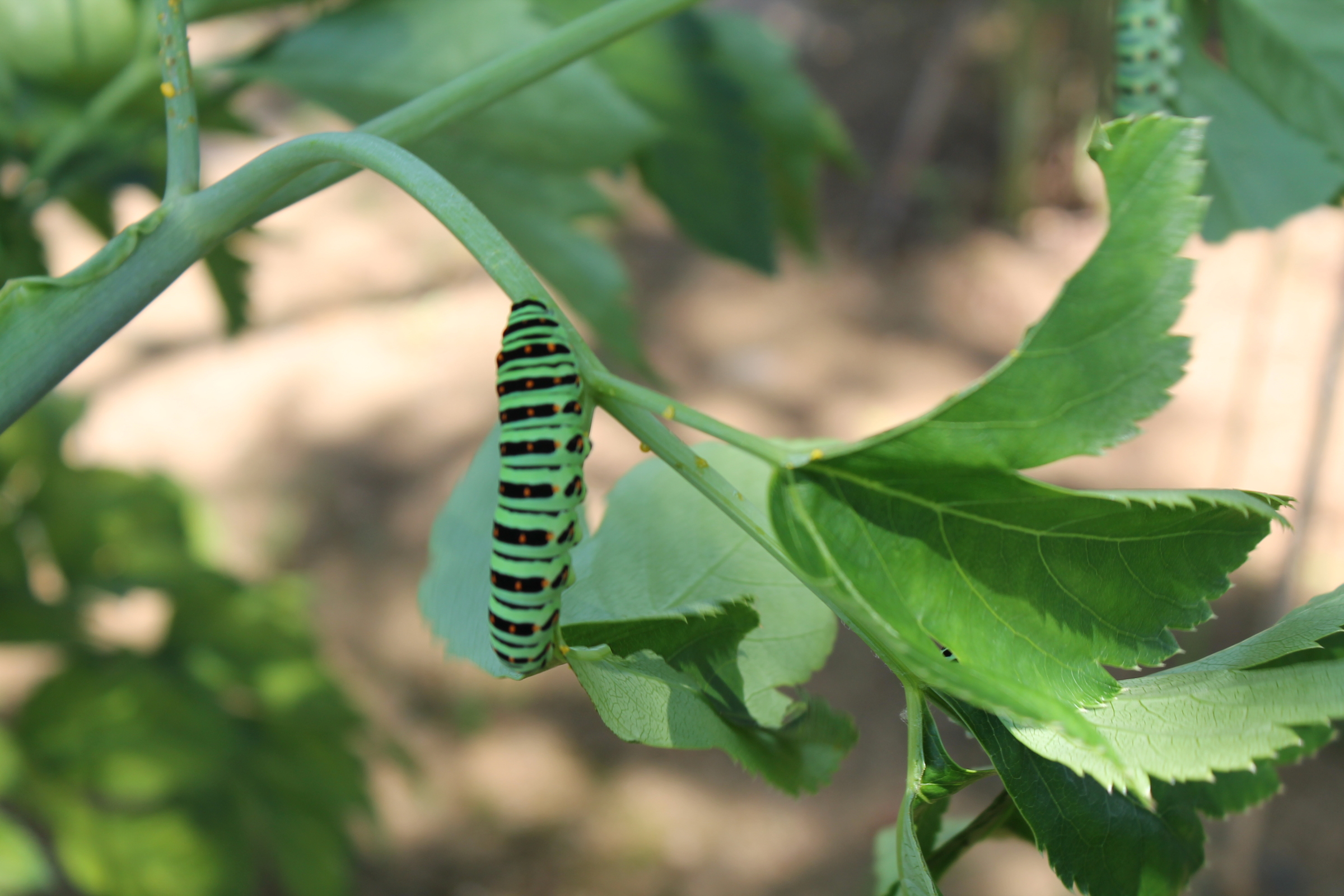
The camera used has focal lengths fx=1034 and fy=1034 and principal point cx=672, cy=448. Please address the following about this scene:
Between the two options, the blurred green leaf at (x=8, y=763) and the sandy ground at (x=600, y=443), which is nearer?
the blurred green leaf at (x=8, y=763)

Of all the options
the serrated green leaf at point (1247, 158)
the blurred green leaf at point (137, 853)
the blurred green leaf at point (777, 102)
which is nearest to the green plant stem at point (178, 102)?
the serrated green leaf at point (1247, 158)

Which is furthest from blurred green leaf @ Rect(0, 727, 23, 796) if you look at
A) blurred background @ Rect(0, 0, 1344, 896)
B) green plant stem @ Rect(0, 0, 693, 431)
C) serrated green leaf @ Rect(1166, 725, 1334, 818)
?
serrated green leaf @ Rect(1166, 725, 1334, 818)

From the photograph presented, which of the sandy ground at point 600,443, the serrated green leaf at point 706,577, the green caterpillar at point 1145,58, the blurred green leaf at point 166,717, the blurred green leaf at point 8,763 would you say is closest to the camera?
the serrated green leaf at point 706,577

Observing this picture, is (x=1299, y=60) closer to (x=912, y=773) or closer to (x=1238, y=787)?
(x=1238, y=787)

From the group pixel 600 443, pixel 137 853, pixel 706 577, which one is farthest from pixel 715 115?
pixel 600 443

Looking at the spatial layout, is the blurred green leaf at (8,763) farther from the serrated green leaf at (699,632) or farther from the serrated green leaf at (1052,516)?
the serrated green leaf at (1052,516)

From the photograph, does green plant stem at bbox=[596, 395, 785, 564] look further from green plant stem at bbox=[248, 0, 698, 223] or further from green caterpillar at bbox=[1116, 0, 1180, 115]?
green caterpillar at bbox=[1116, 0, 1180, 115]

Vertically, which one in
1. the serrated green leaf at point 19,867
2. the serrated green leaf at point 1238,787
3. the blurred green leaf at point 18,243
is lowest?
the serrated green leaf at point 19,867

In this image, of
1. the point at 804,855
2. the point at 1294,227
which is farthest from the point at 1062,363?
the point at 1294,227
